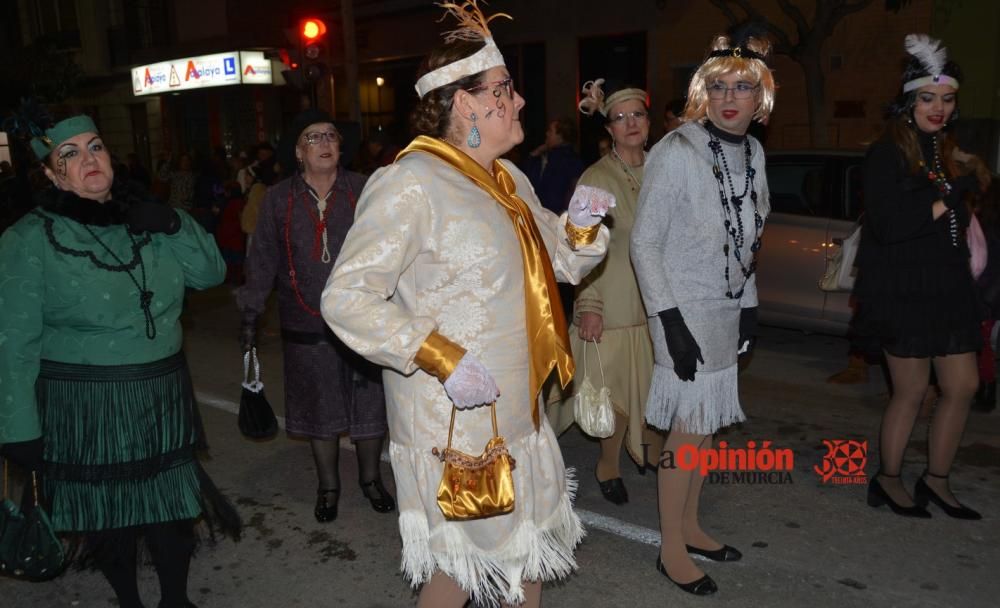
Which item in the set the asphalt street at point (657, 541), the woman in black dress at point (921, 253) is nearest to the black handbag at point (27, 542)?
the asphalt street at point (657, 541)

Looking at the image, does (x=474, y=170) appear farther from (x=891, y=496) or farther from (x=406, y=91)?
(x=406, y=91)

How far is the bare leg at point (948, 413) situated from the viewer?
13.1 ft

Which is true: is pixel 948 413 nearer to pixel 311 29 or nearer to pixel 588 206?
pixel 588 206

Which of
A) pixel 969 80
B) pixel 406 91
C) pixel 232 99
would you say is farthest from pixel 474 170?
pixel 232 99

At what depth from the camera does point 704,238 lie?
3396 millimetres

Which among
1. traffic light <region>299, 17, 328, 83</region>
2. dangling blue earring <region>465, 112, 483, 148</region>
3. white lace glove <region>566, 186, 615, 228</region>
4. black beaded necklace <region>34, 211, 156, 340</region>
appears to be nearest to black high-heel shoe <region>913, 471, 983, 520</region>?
white lace glove <region>566, 186, 615, 228</region>

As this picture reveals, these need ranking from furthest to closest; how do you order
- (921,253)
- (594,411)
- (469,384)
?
(594,411)
(921,253)
(469,384)

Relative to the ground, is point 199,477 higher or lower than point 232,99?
lower

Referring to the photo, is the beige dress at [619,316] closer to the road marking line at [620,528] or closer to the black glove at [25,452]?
the road marking line at [620,528]

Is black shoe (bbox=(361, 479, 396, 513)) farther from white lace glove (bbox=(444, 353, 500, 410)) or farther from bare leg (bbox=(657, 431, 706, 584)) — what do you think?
white lace glove (bbox=(444, 353, 500, 410))

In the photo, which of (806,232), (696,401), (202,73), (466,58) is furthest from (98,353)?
(202,73)

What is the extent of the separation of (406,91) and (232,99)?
754 cm

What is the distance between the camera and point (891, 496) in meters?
4.30

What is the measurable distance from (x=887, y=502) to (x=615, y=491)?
1325mm
